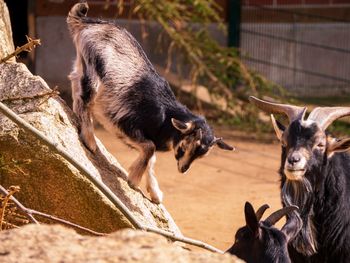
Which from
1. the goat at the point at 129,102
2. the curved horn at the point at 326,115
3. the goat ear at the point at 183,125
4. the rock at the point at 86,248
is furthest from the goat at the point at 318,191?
the rock at the point at 86,248

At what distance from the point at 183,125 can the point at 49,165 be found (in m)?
1.17

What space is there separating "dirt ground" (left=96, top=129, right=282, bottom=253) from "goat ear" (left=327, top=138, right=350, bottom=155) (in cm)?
190

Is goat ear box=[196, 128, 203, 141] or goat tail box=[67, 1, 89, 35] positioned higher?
goat tail box=[67, 1, 89, 35]

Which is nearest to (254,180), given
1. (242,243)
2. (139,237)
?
(242,243)

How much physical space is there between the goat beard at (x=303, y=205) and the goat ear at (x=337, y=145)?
0.89 ft

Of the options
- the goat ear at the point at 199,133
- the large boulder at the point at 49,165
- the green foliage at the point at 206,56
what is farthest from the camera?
the green foliage at the point at 206,56

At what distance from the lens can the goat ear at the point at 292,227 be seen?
506 centimetres

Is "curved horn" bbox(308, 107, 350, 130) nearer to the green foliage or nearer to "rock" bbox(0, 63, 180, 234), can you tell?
"rock" bbox(0, 63, 180, 234)

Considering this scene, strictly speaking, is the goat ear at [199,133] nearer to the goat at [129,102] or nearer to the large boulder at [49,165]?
the goat at [129,102]

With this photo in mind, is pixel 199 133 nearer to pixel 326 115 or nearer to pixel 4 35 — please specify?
pixel 326 115

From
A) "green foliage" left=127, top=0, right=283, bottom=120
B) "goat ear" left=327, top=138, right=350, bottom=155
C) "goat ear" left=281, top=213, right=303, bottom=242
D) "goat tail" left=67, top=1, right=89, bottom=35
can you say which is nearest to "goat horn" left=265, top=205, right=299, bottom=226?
"goat ear" left=281, top=213, right=303, bottom=242

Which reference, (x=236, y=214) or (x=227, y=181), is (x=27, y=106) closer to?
(x=236, y=214)

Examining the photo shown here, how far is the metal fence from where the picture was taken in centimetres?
1534

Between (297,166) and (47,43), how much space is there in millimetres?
9205
